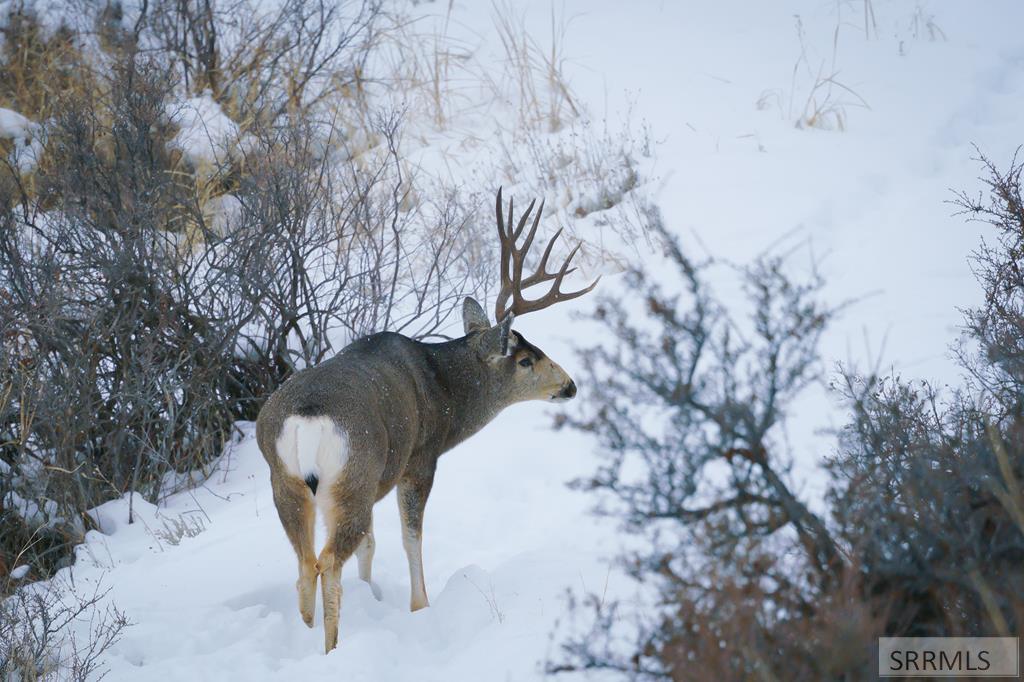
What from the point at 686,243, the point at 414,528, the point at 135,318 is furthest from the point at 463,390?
the point at 686,243

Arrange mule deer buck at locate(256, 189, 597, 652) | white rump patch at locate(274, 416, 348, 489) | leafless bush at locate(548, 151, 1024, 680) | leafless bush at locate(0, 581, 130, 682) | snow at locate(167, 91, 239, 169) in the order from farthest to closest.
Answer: snow at locate(167, 91, 239, 169)
mule deer buck at locate(256, 189, 597, 652)
white rump patch at locate(274, 416, 348, 489)
leafless bush at locate(0, 581, 130, 682)
leafless bush at locate(548, 151, 1024, 680)

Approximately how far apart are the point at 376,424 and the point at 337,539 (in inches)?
22.8

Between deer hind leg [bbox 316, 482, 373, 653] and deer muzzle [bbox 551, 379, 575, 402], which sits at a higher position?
deer muzzle [bbox 551, 379, 575, 402]

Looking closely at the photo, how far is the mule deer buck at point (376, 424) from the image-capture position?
16.3 ft

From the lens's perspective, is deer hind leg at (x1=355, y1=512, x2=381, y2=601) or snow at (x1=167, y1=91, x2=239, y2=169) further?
snow at (x1=167, y1=91, x2=239, y2=169)

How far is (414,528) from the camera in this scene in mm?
5859

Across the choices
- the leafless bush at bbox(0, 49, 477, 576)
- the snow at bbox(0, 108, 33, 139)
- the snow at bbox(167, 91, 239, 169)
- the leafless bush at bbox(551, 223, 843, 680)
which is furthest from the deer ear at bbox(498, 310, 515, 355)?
the snow at bbox(0, 108, 33, 139)

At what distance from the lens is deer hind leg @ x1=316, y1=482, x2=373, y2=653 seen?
16.5 feet

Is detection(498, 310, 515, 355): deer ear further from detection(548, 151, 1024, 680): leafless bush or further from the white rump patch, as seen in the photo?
detection(548, 151, 1024, 680): leafless bush

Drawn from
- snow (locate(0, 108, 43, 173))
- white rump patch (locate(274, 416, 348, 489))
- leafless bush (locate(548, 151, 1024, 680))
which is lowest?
leafless bush (locate(548, 151, 1024, 680))

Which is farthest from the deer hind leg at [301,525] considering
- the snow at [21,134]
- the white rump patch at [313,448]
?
the snow at [21,134]

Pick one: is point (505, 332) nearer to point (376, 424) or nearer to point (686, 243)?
point (376, 424)

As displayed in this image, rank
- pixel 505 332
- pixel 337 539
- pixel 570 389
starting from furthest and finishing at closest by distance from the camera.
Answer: pixel 570 389 → pixel 505 332 → pixel 337 539

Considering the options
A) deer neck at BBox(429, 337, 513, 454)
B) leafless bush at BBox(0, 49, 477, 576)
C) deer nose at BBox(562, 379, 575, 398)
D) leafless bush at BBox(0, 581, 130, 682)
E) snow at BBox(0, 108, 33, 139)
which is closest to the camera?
leafless bush at BBox(0, 581, 130, 682)
